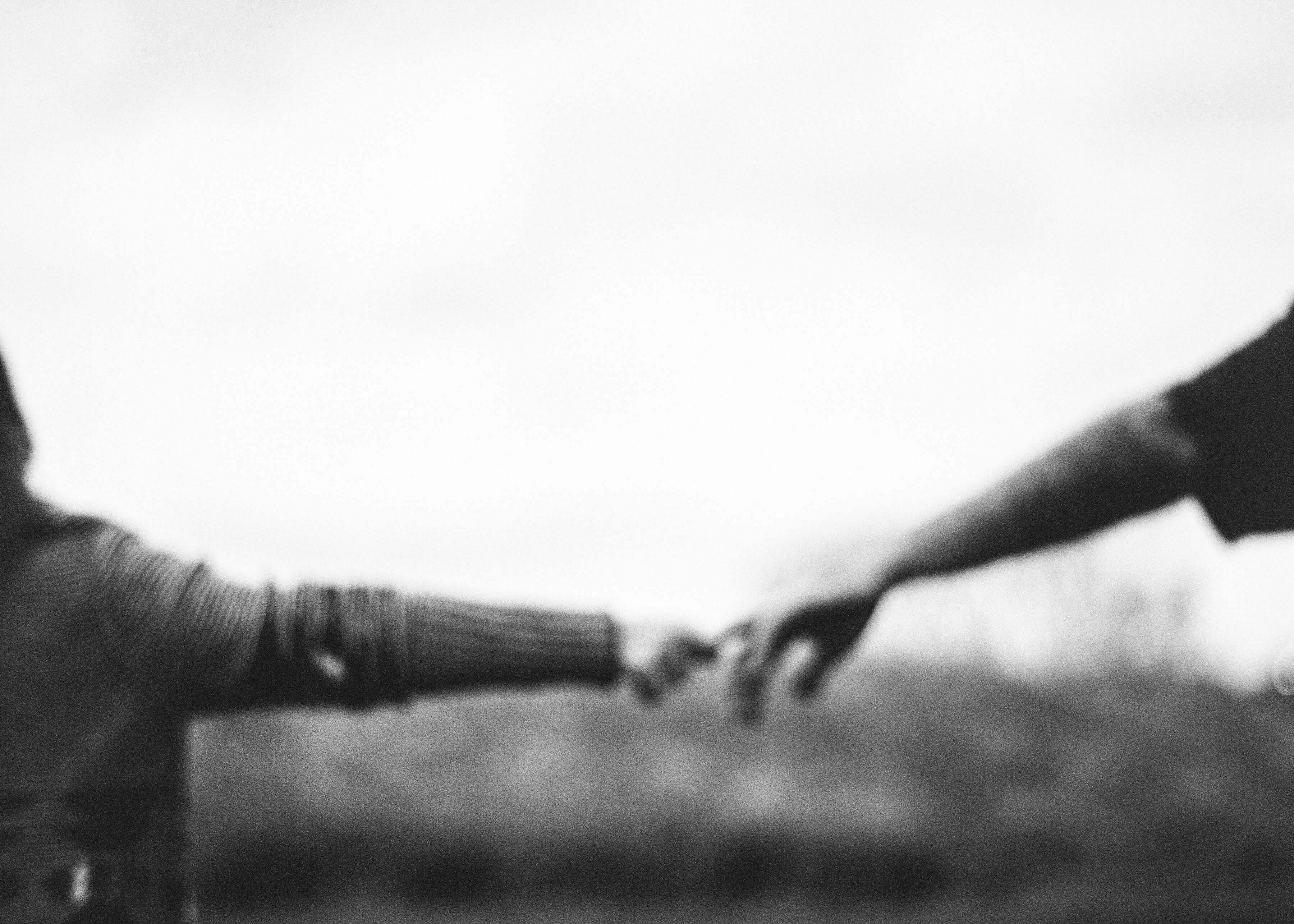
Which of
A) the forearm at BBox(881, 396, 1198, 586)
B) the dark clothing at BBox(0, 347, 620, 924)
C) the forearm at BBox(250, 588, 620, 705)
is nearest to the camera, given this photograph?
the dark clothing at BBox(0, 347, 620, 924)

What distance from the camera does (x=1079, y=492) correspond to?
252 cm

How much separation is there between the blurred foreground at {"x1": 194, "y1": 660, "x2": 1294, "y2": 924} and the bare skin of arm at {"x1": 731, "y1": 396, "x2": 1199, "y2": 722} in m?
9.98

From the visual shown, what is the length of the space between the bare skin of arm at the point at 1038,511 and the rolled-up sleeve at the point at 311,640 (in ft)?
1.39

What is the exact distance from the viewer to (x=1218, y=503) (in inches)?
99.0

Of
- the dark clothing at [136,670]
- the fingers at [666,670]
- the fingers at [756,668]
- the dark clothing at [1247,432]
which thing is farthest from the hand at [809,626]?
the dark clothing at [1247,432]

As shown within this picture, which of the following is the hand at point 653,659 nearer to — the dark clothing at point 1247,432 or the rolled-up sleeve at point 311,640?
the rolled-up sleeve at point 311,640

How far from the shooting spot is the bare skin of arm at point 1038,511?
2.50 meters

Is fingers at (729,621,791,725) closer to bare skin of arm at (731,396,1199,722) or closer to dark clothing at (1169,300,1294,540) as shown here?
bare skin of arm at (731,396,1199,722)

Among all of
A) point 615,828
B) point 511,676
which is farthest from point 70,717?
point 615,828

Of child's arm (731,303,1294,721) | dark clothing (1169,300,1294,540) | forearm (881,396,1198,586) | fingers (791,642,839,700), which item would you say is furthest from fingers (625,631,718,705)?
dark clothing (1169,300,1294,540)

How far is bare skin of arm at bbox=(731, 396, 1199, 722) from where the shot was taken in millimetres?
2500

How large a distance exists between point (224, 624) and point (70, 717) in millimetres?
292

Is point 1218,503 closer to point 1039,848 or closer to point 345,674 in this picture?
point 345,674

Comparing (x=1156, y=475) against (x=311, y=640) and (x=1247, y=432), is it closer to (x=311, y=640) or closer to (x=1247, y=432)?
(x=1247, y=432)
